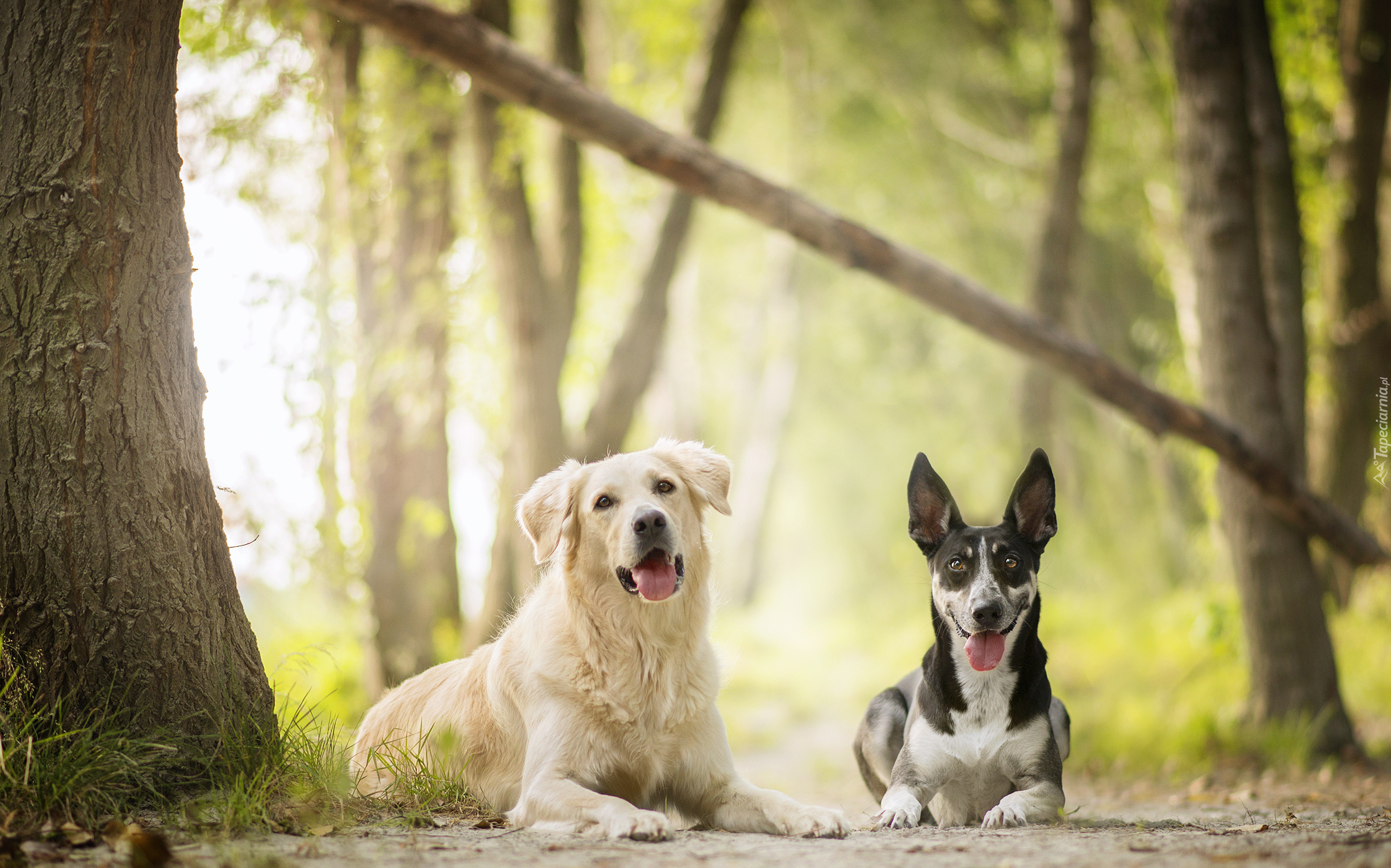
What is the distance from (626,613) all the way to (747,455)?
16.1 meters

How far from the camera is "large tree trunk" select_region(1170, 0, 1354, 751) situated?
652 centimetres

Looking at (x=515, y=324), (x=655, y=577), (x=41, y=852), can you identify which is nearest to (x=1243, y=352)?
(x=655, y=577)

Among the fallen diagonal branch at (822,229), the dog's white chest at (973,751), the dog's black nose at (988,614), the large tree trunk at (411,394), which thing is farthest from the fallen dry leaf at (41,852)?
the large tree trunk at (411,394)

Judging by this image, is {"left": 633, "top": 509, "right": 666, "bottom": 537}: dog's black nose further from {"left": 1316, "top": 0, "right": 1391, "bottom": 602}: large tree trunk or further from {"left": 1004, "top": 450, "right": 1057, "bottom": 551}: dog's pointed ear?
{"left": 1316, "top": 0, "right": 1391, "bottom": 602}: large tree trunk

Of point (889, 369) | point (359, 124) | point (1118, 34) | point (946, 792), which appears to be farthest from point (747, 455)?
point (946, 792)

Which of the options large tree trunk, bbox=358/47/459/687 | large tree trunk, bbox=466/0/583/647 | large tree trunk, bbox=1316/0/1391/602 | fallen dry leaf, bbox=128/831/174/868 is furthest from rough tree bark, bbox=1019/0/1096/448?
fallen dry leaf, bbox=128/831/174/868

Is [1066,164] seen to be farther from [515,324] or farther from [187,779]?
[187,779]

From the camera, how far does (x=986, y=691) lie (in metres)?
3.68

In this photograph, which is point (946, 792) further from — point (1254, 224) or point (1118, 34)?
point (1118, 34)

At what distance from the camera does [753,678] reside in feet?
44.0

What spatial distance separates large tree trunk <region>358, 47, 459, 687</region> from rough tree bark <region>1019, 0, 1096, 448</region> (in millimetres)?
5538

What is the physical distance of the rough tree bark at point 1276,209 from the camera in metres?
7.17

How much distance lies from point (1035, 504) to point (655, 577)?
154 cm

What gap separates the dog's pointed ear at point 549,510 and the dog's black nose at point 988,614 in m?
1.62
